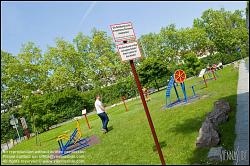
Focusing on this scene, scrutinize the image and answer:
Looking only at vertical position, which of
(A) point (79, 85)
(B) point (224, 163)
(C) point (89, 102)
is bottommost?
(B) point (224, 163)

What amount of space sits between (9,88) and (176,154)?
3721cm

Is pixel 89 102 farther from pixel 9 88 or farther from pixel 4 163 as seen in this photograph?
pixel 4 163

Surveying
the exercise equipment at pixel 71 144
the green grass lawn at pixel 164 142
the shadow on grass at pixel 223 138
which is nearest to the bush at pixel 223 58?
the green grass lawn at pixel 164 142

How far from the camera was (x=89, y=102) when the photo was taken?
36.2 metres

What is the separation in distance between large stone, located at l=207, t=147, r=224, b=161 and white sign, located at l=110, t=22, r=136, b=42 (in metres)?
3.31

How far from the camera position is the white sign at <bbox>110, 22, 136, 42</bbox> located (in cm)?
626

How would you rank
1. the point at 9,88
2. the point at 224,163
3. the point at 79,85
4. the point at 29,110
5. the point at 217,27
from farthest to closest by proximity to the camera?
the point at 217,27, the point at 79,85, the point at 9,88, the point at 29,110, the point at 224,163

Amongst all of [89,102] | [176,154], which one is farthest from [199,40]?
[176,154]

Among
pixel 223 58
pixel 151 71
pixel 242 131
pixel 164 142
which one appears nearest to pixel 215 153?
pixel 242 131

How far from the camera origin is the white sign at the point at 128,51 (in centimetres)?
630

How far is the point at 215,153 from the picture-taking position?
7.32m

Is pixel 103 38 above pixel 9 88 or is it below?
above

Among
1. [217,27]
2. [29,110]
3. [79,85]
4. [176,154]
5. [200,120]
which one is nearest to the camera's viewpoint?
[176,154]

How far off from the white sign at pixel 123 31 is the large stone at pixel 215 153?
3307 mm
